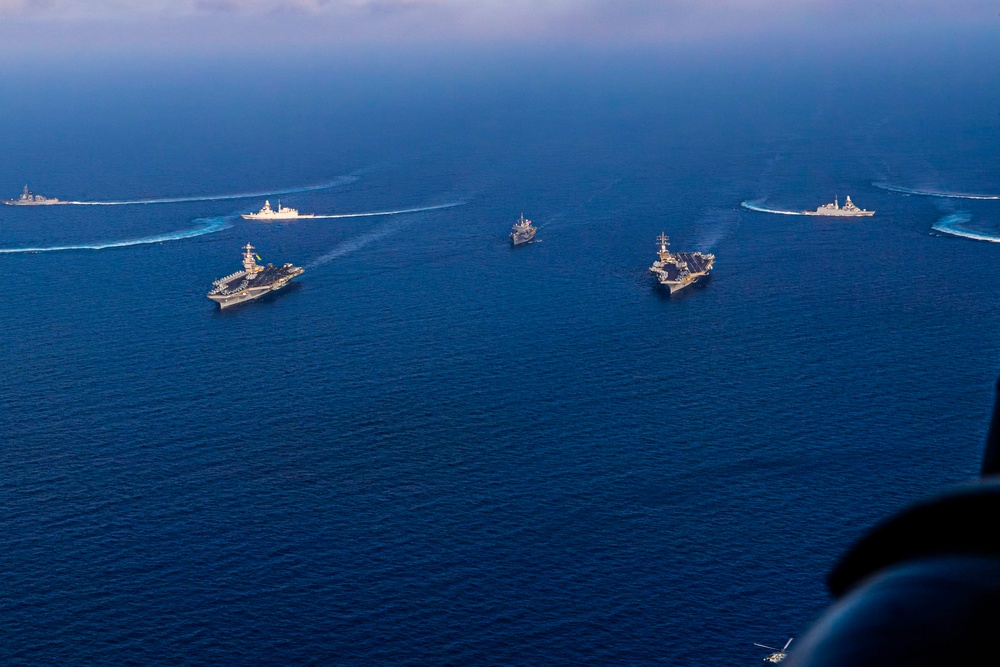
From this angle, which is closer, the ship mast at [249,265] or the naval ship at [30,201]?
the ship mast at [249,265]

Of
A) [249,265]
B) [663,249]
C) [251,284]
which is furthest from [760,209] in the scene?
[251,284]

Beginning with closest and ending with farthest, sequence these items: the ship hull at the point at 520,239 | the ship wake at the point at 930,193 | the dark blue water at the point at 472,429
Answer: the dark blue water at the point at 472,429 < the ship hull at the point at 520,239 < the ship wake at the point at 930,193

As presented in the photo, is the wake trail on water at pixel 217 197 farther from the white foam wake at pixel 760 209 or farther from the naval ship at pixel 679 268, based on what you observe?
the naval ship at pixel 679 268

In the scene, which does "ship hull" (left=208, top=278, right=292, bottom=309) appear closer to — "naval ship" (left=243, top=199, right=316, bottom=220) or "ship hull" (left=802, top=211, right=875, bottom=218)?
"naval ship" (left=243, top=199, right=316, bottom=220)

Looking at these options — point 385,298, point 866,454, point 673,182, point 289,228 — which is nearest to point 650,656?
point 866,454

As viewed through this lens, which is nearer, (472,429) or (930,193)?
(472,429)

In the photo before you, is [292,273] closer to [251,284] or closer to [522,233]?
[251,284]

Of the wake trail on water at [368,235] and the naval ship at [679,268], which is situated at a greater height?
the wake trail on water at [368,235]

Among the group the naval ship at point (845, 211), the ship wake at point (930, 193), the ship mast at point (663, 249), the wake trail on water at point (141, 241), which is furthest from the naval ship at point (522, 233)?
the ship wake at point (930, 193)
